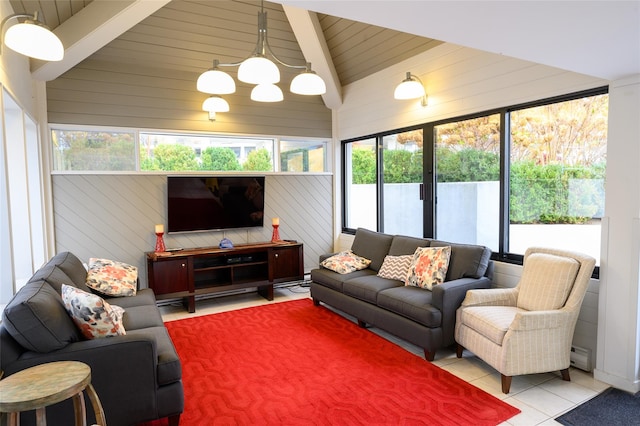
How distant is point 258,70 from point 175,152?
2514 millimetres

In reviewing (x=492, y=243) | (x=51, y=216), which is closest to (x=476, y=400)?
(x=492, y=243)

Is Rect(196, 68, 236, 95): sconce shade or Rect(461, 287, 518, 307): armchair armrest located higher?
Rect(196, 68, 236, 95): sconce shade

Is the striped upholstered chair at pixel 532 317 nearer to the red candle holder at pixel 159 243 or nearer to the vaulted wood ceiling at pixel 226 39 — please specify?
the vaulted wood ceiling at pixel 226 39

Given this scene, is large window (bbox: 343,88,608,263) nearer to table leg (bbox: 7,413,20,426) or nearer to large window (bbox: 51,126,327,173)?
large window (bbox: 51,126,327,173)

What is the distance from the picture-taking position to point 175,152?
203 inches

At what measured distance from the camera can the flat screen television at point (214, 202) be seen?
16.3 feet

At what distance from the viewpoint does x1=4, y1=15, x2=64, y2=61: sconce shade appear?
89.6 inches

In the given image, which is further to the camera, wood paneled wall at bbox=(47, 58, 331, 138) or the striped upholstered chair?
wood paneled wall at bbox=(47, 58, 331, 138)

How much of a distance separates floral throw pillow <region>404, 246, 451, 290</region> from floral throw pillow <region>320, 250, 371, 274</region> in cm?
82

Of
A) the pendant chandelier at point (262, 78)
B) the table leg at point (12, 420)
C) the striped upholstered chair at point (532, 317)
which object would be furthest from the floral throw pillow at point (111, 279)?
the striped upholstered chair at point (532, 317)

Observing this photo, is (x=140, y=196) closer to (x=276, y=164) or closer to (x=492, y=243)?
(x=276, y=164)

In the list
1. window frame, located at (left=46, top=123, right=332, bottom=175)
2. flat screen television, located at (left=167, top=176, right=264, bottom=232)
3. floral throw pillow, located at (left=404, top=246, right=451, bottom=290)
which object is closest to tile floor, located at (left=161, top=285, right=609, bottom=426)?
floral throw pillow, located at (left=404, top=246, right=451, bottom=290)

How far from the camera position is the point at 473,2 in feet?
5.18

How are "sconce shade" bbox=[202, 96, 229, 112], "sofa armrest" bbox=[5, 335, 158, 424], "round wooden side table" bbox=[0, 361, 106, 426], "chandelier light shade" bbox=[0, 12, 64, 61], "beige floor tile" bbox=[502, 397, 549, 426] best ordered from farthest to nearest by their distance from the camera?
"sconce shade" bbox=[202, 96, 229, 112], "beige floor tile" bbox=[502, 397, 549, 426], "chandelier light shade" bbox=[0, 12, 64, 61], "sofa armrest" bbox=[5, 335, 158, 424], "round wooden side table" bbox=[0, 361, 106, 426]
